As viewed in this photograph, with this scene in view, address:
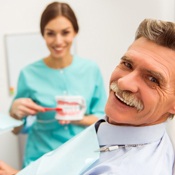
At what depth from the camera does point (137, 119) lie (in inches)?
34.4

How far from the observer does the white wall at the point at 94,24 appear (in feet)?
6.72

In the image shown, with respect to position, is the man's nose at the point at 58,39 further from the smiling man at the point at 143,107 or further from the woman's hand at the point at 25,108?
the smiling man at the point at 143,107

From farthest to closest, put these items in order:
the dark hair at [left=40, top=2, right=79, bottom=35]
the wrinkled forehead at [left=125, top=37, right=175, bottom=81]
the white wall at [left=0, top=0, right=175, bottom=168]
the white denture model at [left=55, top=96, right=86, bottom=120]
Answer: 1. the white wall at [left=0, top=0, right=175, bottom=168]
2. the dark hair at [left=40, top=2, right=79, bottom=35]
3. the white denture model at [left=55, top=96, right=86, bottom=120]
4. the wrinkled forehead at [left=125, top=37, right=175, bottom=81]

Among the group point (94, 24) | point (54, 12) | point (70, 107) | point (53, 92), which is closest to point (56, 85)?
point (53, 92)

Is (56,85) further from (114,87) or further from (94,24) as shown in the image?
(94,24)

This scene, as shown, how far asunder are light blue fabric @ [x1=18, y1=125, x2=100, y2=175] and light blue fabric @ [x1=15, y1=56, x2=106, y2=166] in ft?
1.63

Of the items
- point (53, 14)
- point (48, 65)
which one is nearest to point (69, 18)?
point (53, 14)

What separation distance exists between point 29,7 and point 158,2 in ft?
3.01

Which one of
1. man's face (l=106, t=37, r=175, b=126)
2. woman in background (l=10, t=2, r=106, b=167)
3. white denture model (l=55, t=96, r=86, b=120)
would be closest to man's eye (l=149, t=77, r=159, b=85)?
man's face (l=106, t=37, r=175, b=126)

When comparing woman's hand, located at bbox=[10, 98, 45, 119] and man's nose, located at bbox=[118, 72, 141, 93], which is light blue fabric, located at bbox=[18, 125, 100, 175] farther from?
woman's hand, located at bbox=[10, 98, 45, 119]

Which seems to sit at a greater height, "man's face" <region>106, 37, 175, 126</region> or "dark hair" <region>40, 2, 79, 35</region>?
"dark hair" <region>40, 2, 79, 35</region>

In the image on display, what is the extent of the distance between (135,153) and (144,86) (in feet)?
0.63

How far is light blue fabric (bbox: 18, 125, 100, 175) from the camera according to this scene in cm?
90

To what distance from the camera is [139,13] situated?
7.53 feet
